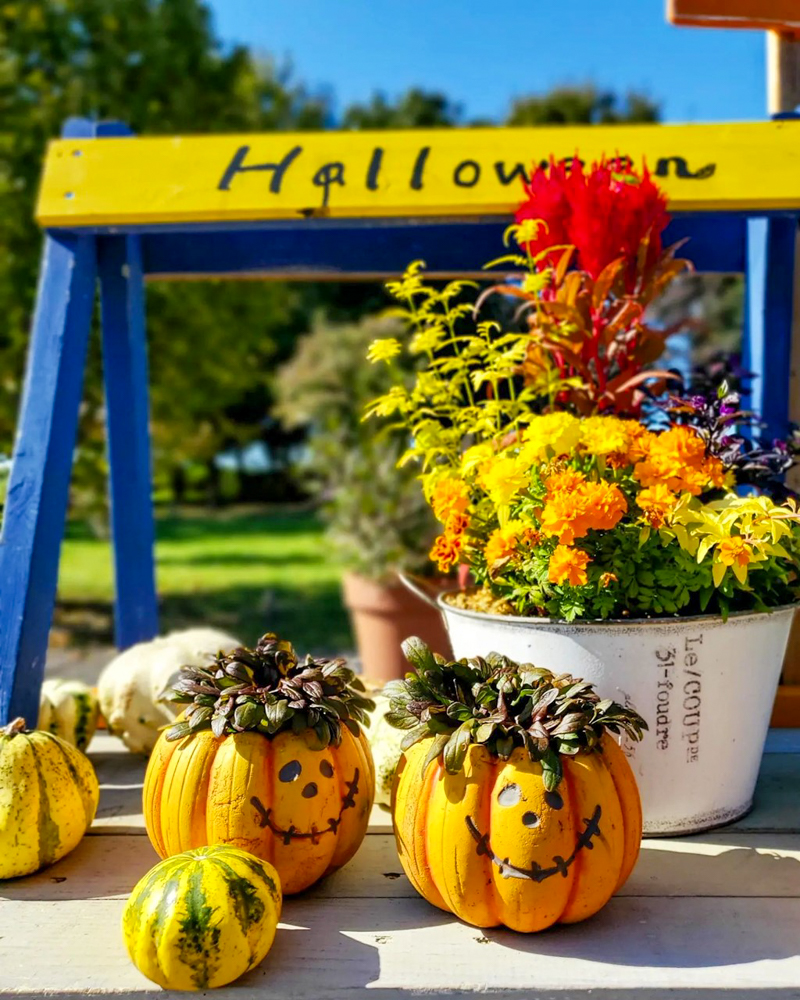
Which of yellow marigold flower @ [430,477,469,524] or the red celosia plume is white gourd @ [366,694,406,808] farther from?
the red celosia plume

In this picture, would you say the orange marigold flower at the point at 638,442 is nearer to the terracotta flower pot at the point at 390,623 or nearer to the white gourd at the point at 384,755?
the white gourd at the point at 384,755

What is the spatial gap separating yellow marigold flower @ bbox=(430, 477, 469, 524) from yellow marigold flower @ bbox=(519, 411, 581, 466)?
0.50 ft

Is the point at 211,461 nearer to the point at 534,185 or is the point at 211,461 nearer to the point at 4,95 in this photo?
the point at 4,95

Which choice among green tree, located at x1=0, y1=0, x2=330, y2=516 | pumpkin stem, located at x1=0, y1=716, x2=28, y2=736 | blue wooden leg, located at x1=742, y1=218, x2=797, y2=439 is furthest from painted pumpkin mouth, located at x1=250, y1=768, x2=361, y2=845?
green tree, located at x1=0, y1=0, x2=330, y2=516

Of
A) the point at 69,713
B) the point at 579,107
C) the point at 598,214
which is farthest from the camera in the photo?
the point at 579,107

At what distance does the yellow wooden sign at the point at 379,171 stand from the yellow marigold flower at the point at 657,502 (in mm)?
836

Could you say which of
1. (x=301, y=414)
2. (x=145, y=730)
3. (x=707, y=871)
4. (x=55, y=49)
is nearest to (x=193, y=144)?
(x=145, y=730)

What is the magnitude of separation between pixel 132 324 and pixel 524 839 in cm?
168

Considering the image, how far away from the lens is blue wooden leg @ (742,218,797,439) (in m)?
2.21

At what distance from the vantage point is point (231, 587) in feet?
28.6

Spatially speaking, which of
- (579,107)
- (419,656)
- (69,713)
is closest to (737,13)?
(419,656)

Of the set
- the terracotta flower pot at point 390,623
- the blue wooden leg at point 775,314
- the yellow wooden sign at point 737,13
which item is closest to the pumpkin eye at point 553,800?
the blue wooden leg at point 775,314

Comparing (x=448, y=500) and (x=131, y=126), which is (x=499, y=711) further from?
(x=131, y=126)

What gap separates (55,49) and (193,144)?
5.28 meters
